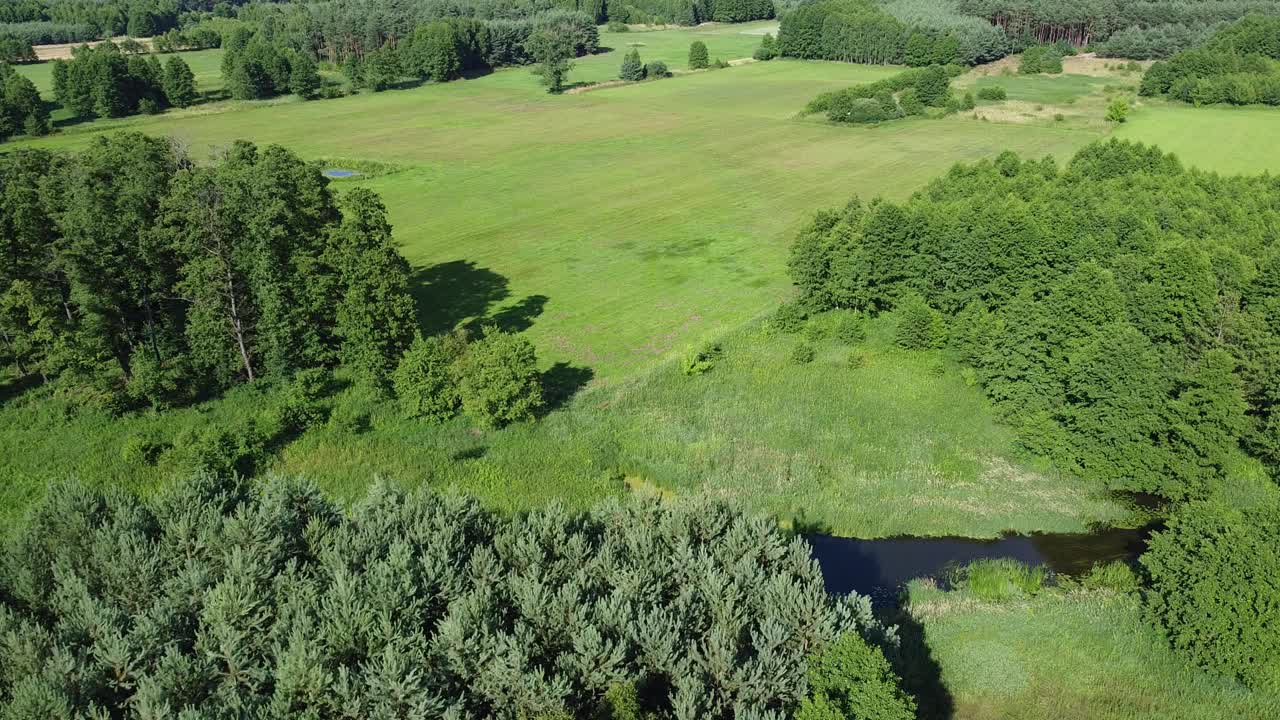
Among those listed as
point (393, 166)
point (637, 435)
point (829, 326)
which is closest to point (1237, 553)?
point (637, 435)

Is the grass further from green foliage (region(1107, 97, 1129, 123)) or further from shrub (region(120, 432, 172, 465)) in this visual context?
green foliage (region(1107, 97, 1129, 123))

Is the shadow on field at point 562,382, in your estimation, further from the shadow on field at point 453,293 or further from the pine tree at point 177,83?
the pine tree at point 177,83

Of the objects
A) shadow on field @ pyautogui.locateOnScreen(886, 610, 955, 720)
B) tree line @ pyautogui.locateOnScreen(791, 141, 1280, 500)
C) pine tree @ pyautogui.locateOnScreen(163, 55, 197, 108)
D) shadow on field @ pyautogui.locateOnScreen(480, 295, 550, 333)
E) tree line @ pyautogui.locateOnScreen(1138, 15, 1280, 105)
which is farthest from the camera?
pine tree @ pyautogui.locateOnScreen(163, 55, 197, 108)

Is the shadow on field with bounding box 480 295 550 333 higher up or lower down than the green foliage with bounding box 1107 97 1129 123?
lower down

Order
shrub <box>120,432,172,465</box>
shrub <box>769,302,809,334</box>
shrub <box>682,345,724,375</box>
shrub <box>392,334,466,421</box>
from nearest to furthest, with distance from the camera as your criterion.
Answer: shrub <box>120,432,172,465</box> → shrub <box>392,334,466,421</box> → shrub <box>682,345,724,375</box> → shrub <box>769,302,809,334</box>

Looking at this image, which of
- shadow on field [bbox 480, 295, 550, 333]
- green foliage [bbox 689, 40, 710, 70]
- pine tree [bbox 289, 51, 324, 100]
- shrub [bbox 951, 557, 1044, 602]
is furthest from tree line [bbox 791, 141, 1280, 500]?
green foliage [bbox 689, 40, 710, 70]

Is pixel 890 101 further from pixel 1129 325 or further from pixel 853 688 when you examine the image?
pixel 853 688
